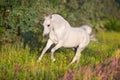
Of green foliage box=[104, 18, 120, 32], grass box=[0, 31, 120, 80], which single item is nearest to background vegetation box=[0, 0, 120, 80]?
grass box=[0, 31, 120, 80]

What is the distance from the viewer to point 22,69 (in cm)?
1036

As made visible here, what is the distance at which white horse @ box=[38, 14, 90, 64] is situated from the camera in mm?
11438

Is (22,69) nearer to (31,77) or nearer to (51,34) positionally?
(31,77)

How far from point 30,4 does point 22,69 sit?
169 inches

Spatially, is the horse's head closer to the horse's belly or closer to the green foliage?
the horse's belly

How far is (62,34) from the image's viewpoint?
1188cm

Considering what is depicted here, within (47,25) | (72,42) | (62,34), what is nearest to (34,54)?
(72,42)

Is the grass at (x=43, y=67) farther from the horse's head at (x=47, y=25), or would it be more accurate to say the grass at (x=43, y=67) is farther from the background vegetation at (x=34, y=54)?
the horse's head at (x=47, y=25)

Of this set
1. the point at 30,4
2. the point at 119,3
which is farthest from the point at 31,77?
the point at 119,3

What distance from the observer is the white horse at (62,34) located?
1144cm

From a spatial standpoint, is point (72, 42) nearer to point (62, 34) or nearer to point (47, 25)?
point (62, 34)

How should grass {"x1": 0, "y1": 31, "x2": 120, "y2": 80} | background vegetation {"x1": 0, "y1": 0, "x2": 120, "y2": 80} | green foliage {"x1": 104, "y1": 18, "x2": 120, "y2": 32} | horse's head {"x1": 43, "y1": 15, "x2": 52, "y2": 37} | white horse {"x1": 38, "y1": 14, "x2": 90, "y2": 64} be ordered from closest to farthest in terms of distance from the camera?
1. grass {"x1": 0, "y1": 31, "x2": 120, "y2": 80}
2. background vegetation {"x1": 0, "y1": 0, "x2": 120, "y2": 80}
3. horse's head {"x1": 43, "y1": 15, "x2": 52, "y2": 37}
4. white horse {"x1": 38, "y1": 14, "x2": 90, "y2": 64}
5. green foliage {"x1": 104, "y1": 18, "x2": 120, "y2": 32}

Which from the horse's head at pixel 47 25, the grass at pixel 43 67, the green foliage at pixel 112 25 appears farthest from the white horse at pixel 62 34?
the green foliage at pixel 112 25

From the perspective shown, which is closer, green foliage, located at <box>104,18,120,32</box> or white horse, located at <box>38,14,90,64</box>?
white horse, located at <box>38,14,90,64</box>
